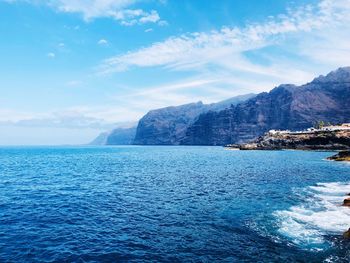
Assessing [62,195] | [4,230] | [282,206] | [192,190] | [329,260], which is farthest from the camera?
[192,190]

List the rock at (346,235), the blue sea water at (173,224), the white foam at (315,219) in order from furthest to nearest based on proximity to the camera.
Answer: the white foam at (315,219) < the rock at (346,235) < the blue sea water at (173,224)

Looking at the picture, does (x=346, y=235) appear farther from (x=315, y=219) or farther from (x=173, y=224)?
(x=173, y=224)

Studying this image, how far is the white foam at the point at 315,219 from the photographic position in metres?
32.7

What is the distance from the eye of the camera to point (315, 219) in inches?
1558

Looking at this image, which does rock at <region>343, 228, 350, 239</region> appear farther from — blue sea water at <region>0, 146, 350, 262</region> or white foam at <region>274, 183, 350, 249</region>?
white foam at <region>274, 183, 350, 249</region>

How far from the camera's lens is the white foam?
3272 cm

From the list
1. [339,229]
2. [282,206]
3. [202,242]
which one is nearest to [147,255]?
[202,242]

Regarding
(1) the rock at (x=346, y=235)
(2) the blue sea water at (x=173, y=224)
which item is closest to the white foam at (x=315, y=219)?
(2) the blue sea water at (x=173, y=224)

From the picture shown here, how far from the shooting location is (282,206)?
4747cm

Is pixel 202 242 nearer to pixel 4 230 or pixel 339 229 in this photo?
pixel 339 229

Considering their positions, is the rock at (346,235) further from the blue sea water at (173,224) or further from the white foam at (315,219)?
the white foam at (315,219)

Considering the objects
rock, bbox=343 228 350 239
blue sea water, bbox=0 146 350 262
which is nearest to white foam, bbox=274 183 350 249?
blue sea water, bbox=0 146 350 262

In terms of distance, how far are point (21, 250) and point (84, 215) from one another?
13278mm

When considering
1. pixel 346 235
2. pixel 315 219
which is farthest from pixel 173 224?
pixel 346 235
